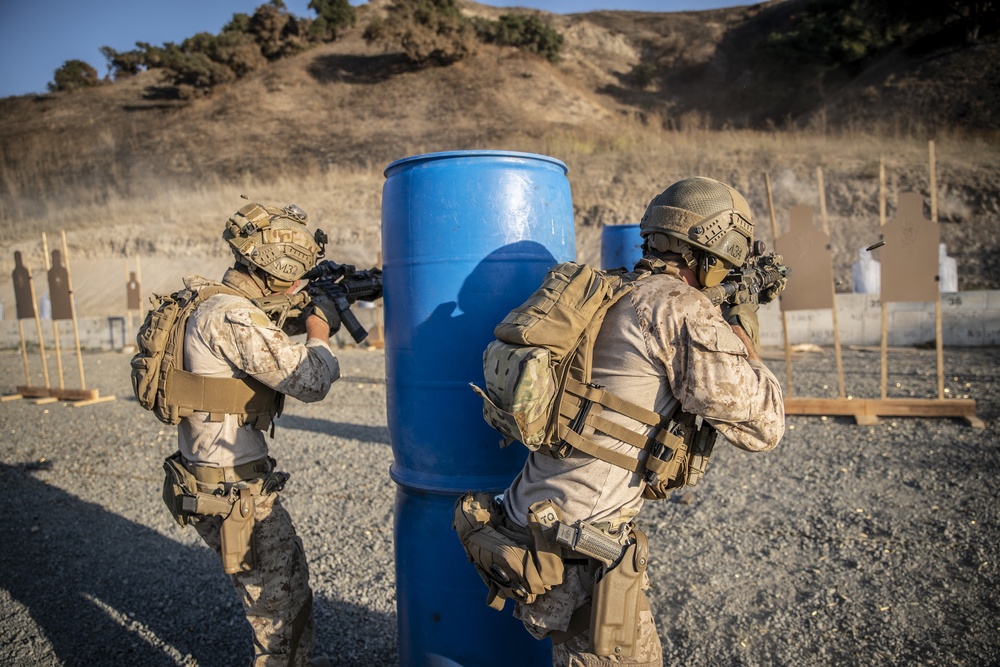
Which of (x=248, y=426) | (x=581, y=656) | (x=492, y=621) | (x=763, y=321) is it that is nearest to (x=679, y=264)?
(x=581, y=656)

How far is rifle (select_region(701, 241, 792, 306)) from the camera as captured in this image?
8.18ft

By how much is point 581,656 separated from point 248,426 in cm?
173

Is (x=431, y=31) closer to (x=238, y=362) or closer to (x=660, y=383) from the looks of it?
(x=238, y=362)

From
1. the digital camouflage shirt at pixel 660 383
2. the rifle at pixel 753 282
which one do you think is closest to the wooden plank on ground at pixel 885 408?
the rifle at pixel 753 282

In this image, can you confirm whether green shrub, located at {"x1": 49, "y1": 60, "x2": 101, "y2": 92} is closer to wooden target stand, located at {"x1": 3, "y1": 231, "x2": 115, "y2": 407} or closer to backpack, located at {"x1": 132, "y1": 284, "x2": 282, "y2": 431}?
wooden target stand, located at {"x1": 3, "y1": 231, "x2": 115, "y2": 407}

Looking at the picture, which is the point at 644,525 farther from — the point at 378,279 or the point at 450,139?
the point at 450,139

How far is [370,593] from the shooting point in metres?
3.82

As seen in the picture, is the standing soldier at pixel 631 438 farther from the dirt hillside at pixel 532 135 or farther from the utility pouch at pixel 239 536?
the dirt hillside at pixel 532 135

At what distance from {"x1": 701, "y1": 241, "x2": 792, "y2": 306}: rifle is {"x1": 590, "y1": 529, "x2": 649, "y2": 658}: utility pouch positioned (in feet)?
3.40

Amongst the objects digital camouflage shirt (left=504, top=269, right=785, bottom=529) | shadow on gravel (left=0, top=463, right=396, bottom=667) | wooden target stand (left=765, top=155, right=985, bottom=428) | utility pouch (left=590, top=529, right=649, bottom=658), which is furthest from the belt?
wooden target stand (left=765, top=155, right=985, bottom=428)

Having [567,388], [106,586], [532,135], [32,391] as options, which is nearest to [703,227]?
[567,388]

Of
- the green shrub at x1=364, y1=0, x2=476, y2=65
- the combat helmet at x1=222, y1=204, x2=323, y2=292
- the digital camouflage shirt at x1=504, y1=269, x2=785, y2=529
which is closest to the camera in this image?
the digital camouflage shirt at x1=504, y1=269, x2=785, y2=529

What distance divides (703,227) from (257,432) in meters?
2.13

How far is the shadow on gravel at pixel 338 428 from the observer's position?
7316 mm
